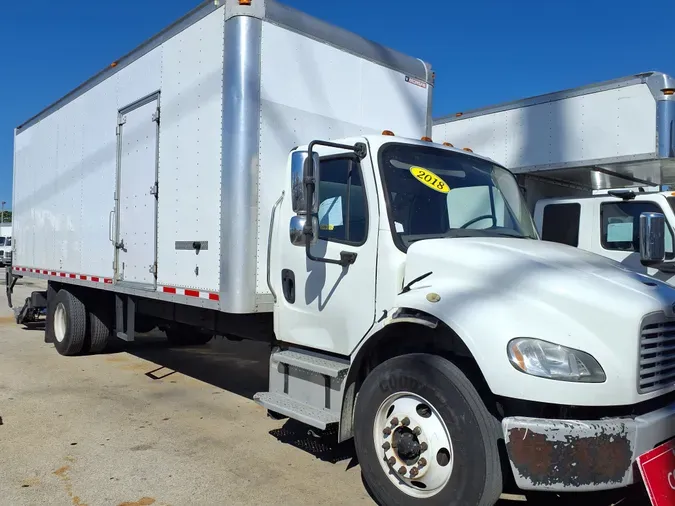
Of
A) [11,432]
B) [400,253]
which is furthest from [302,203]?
[11,432]

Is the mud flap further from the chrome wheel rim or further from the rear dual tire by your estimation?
the chrome wheel rim

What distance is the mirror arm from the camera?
147 inches

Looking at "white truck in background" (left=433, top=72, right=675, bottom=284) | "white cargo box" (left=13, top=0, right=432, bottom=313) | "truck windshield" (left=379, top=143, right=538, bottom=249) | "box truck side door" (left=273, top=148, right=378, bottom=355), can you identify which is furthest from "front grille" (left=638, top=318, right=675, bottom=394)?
"white truck in background" (left=433, top=72, right=675, bottom=284)

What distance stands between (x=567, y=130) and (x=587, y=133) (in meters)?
0.25

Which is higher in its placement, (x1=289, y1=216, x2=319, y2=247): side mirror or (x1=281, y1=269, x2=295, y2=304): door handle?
(x1=289, y1=216, x2=319, y2=247): side mirror

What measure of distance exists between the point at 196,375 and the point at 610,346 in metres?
5.61

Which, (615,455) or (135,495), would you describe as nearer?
(615,455)

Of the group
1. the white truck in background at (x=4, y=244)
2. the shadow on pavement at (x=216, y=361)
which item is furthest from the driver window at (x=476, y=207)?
the white truck in background at (x=4, y=244)

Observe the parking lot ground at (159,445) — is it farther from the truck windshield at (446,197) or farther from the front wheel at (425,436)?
the truck windshield at (446,197)

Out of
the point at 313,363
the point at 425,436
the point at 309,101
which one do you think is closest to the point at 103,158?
the point at 309,101

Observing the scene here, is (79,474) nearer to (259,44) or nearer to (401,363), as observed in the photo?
(401,363)

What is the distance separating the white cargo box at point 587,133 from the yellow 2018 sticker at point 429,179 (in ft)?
11.5

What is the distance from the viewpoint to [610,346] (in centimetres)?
284

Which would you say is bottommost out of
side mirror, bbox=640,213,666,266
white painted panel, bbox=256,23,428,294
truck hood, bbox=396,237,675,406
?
truck hood, bbox=396,237,675,406
